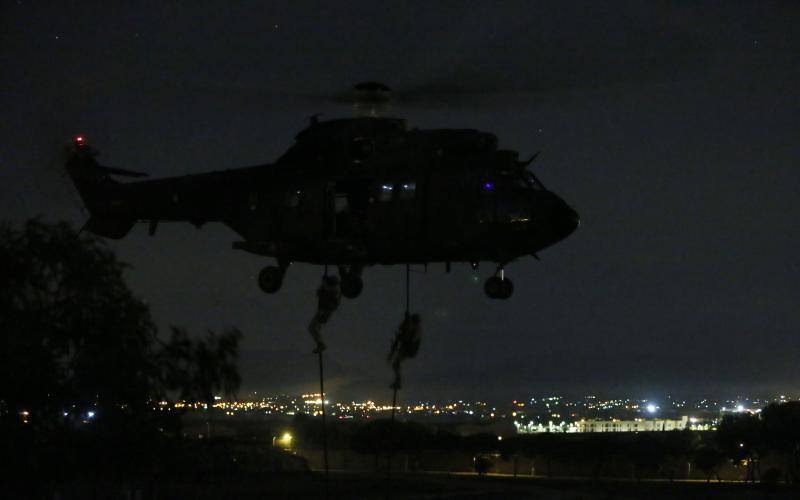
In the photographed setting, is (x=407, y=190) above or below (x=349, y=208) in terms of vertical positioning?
above

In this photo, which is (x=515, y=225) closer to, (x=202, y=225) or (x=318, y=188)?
(x=318, y=188)

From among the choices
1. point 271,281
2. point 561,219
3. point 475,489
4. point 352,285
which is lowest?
point 475,489

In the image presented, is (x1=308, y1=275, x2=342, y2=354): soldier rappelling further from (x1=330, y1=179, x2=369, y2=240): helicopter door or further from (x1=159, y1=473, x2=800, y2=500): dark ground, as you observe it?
(x1=159, y1=473, x2=800, y2=500): dark ground

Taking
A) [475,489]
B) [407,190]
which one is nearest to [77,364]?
[407,190]

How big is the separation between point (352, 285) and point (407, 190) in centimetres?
394

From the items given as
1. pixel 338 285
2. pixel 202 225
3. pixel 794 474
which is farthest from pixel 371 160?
pixel 794 474

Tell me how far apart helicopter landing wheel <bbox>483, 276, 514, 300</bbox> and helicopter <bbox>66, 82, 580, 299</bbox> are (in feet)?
0.08

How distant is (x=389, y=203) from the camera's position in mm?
29266

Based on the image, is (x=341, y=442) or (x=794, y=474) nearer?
(x=794, y=474)

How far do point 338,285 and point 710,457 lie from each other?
2767 inches

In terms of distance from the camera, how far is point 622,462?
9400 centimetres

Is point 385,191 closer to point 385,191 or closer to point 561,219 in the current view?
point 385,191

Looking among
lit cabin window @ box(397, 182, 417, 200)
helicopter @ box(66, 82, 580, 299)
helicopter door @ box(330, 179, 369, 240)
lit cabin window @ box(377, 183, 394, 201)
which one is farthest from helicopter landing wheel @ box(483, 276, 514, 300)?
helicopter door @ box(330, 179, 369, 240)

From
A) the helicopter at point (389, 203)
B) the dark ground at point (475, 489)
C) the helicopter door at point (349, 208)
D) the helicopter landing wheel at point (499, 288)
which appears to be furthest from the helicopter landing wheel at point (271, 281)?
the dark ground at point (475, 489)
